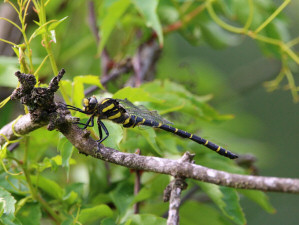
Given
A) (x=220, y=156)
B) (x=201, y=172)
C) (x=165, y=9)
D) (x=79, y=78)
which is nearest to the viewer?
(x=201, y=172)

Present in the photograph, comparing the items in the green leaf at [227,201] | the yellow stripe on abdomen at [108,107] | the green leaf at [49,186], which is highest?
the yellow stripe on abdomen at [108,107]

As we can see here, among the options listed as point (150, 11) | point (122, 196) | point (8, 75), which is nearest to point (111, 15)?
point (150, 11)

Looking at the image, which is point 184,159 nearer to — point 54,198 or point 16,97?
point 16,97

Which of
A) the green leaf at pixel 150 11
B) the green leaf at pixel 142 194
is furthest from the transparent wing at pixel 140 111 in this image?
the green leaf at pixel 150 11

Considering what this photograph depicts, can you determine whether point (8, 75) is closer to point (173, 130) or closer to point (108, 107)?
point (108, 107)

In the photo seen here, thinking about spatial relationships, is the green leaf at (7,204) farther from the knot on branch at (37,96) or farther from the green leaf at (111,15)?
the green leaf at (111,15)

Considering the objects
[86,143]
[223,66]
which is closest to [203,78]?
[86,143]
